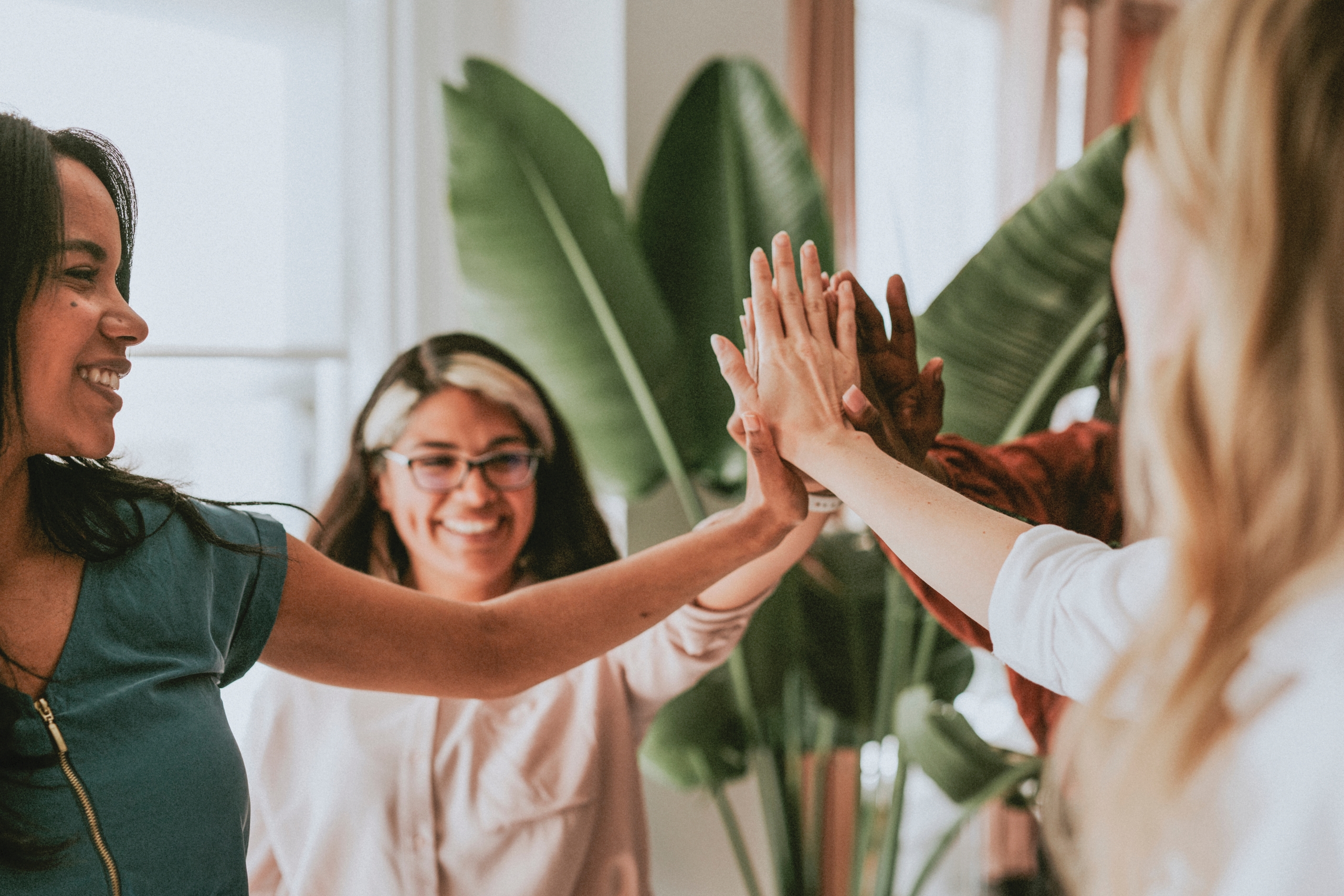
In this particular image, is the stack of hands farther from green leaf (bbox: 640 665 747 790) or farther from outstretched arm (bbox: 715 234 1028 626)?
green leaf (bbox: 640 665 747 790)

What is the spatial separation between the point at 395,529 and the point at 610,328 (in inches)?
17.8

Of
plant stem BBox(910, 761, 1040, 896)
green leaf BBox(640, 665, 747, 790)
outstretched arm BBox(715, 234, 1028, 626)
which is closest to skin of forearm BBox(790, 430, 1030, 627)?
outstretched arm BBox(715, 234, 1028, 626)

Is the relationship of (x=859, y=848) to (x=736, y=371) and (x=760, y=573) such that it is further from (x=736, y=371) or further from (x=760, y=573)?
(x=736, y=371)

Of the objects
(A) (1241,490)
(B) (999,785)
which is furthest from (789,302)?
(B) (999,785)

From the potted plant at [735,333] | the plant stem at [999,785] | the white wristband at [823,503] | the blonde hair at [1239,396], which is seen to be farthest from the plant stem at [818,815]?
the blonde hair at [1239,396]

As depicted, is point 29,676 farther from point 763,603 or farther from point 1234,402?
point 763,603

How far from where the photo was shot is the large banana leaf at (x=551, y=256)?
146cm

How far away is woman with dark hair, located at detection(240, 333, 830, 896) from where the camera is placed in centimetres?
114

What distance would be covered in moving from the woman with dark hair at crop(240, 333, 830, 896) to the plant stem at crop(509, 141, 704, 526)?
0.22 metres

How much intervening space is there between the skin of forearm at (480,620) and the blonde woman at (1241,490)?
46 centimetres

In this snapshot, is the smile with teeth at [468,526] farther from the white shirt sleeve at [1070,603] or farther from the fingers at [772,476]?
the white shirt sleeve at [1070,603]

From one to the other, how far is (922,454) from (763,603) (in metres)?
0.65

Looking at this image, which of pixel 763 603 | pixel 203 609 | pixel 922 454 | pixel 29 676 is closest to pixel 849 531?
pixel 763 603

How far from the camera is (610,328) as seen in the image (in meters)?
1.51
